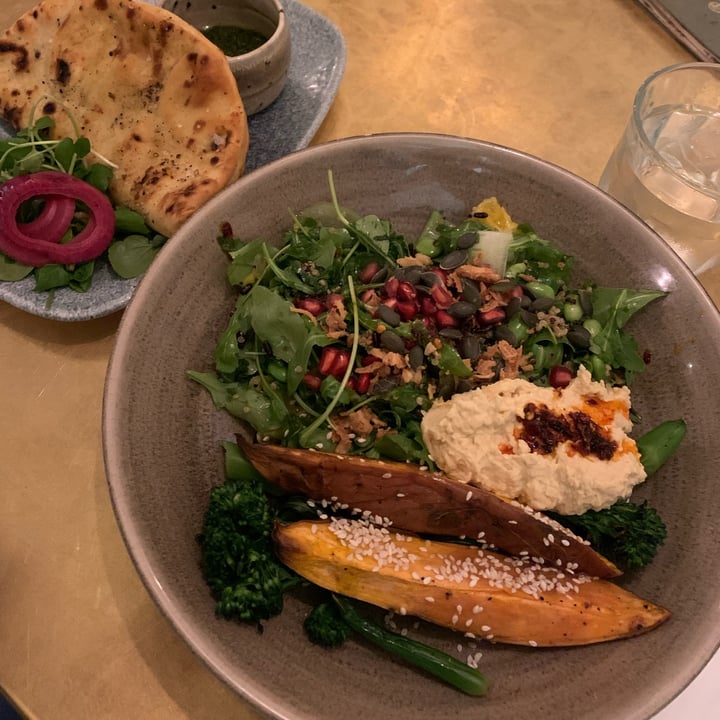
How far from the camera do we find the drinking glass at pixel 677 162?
7.52 ft

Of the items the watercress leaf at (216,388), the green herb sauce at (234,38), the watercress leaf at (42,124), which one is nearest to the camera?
the watercress leaf at (216,388)

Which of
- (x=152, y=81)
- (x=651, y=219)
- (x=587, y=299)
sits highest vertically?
(x=651, y=219)

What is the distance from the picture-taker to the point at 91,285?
2.32m

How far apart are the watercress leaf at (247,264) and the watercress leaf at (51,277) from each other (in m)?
0.70

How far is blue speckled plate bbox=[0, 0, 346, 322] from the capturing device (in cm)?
223

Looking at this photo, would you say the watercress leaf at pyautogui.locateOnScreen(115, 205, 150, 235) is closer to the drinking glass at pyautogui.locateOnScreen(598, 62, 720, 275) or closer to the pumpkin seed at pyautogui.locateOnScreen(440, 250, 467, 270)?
the pumpkin seed at pyautogui.locateOnScreen(440, 250, 467, 270)

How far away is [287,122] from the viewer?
2.77m

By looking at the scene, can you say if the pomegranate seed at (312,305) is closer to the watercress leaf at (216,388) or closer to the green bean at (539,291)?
the watercress leaf at (216,388)

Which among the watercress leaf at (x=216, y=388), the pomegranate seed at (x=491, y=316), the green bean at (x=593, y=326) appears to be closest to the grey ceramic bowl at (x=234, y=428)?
the watercress leaf at (x=216, y=388)

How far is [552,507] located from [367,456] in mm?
545

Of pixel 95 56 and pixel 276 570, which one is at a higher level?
pixel 95 56

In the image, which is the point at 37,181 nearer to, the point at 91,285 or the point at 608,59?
the point at 91,285

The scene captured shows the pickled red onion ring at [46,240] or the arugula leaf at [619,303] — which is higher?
the arugula leaf at [619,303]

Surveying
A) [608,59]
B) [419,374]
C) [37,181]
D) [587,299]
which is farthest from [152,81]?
[608,59]
